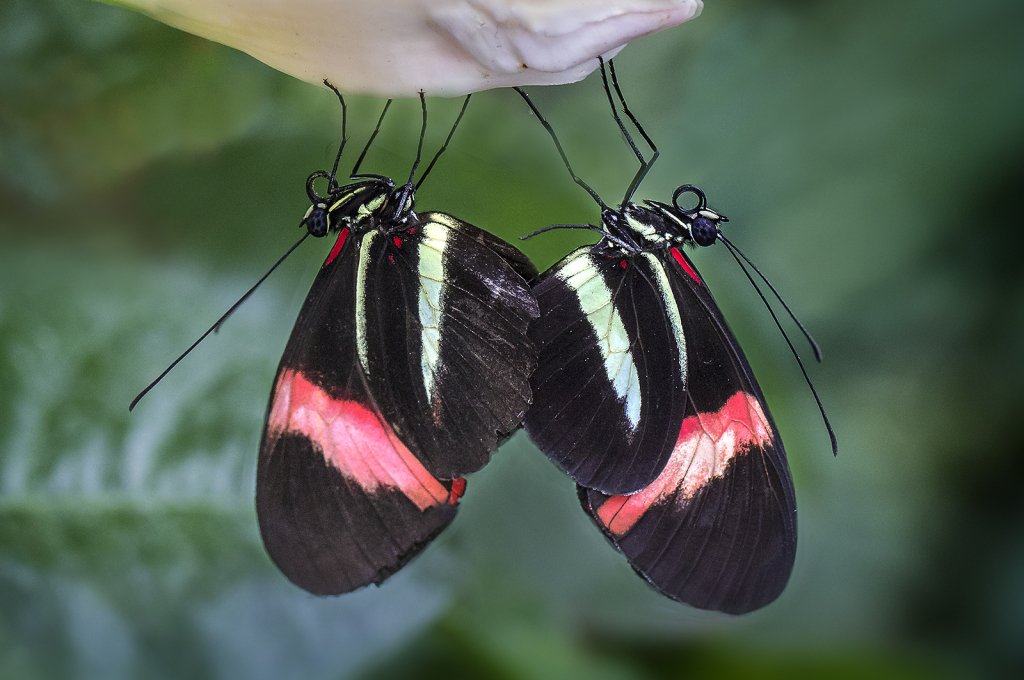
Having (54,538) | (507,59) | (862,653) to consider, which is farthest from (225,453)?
(862,653)

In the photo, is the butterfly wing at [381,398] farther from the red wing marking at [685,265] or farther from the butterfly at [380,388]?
the red wing marking at [685,265]

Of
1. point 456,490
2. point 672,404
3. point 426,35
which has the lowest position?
point 456,490

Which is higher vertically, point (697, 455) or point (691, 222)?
point (691, 222)

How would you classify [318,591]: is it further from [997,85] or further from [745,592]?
[997,85]

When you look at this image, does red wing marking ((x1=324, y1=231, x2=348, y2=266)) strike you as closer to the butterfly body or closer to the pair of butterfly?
the pair of butterfly

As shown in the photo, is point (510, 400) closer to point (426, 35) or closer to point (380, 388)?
point (380, 388)

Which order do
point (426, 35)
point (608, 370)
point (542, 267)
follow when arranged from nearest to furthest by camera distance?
1. point (426, 35)
2. point (608, 370)
3. point (542, 267)

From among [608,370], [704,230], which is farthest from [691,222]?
[608,370]
